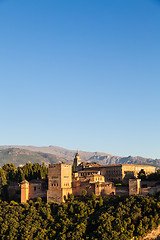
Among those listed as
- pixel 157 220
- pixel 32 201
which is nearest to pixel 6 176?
pixel 32 201

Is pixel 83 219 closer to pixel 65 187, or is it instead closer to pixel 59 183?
pixel 65 187

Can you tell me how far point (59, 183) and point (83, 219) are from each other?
23.2 ft

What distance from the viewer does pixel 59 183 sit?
5175 cm

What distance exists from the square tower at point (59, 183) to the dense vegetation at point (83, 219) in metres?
1.02

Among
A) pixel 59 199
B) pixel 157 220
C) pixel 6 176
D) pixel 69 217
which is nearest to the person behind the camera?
pixel 157 220

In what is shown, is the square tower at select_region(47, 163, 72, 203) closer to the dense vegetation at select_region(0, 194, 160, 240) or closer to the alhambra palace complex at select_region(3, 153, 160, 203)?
the alhambra palace complex at select_region(3, 153, 160, 203)

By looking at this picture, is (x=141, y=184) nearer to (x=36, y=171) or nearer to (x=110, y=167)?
(x=110, y=167)

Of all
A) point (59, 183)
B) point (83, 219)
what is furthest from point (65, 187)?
point (83, 219)

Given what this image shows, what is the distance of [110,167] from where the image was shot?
207 ft

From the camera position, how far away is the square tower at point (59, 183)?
2025 inches

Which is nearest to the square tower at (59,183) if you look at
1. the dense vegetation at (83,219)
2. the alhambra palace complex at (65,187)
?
the alhambra palace complex at (65,187)

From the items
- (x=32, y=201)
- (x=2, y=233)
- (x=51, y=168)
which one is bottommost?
(x=2, y=233)

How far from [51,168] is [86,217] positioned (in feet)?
31.1

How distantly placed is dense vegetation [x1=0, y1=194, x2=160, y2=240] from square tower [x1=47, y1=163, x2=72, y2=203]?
3.35ft
